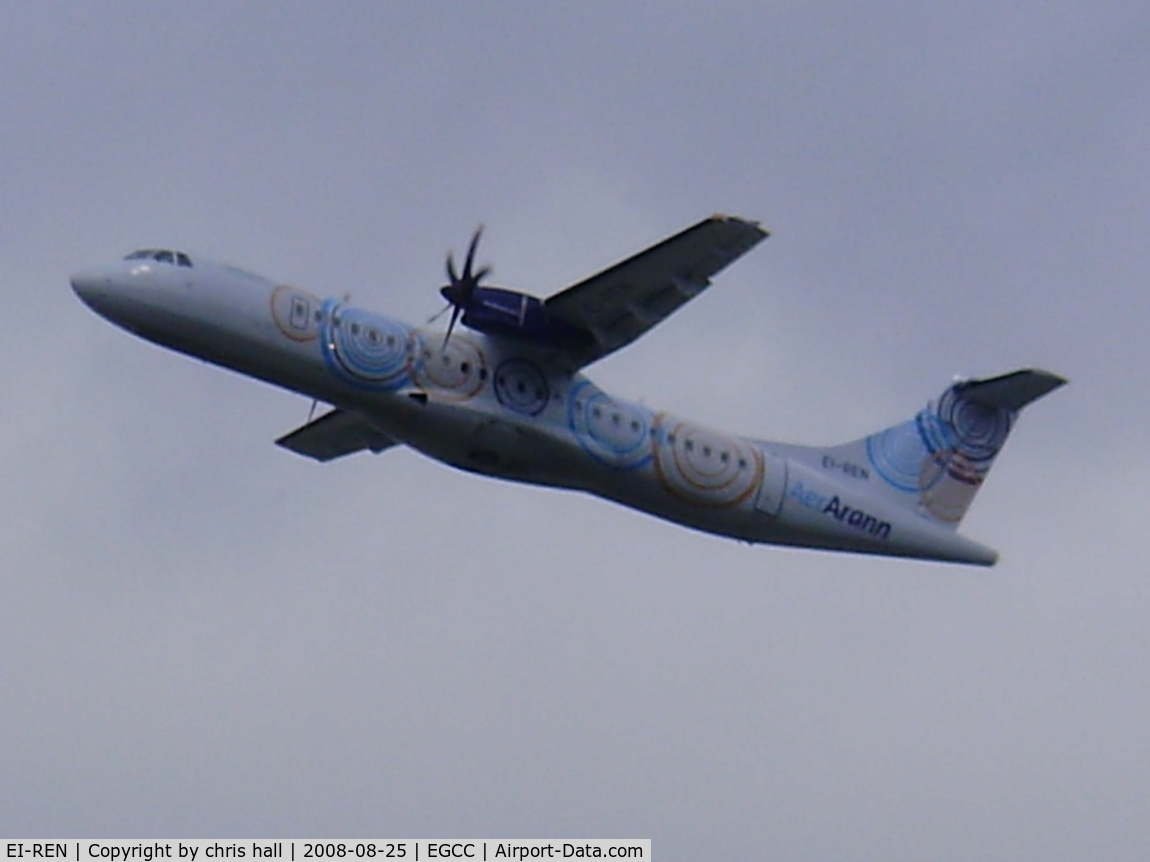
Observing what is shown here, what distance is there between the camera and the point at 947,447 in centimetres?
3469

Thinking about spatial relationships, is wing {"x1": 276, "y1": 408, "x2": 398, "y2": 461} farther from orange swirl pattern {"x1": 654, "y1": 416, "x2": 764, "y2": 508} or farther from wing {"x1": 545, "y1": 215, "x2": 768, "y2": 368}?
orange swirl pattern {"x1": 654, "y1": 416, "x2": 764, "y2": 508}

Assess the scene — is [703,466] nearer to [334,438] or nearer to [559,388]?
[559,388]

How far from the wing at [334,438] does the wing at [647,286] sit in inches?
202

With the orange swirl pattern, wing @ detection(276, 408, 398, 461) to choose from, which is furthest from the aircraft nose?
the orange swirl pattern

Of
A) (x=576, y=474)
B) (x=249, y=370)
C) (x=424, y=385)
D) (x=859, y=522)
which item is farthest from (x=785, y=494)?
(x=249, y=370)

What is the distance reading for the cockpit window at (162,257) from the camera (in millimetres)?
29172

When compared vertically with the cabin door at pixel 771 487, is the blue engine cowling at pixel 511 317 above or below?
above

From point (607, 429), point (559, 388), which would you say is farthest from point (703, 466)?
point (559, 388)

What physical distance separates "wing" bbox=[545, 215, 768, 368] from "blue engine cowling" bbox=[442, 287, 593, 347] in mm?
204

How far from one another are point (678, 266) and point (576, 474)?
3.85 meters

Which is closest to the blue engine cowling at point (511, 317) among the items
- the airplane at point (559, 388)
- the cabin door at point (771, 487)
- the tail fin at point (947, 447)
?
the airplane at point (559, 388)

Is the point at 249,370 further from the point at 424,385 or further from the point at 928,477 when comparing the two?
the point at 928,477

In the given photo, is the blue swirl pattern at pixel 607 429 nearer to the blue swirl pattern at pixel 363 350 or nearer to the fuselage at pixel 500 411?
the fuselage at pixel 500 411

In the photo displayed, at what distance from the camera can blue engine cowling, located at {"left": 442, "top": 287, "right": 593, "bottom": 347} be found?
100 feet
